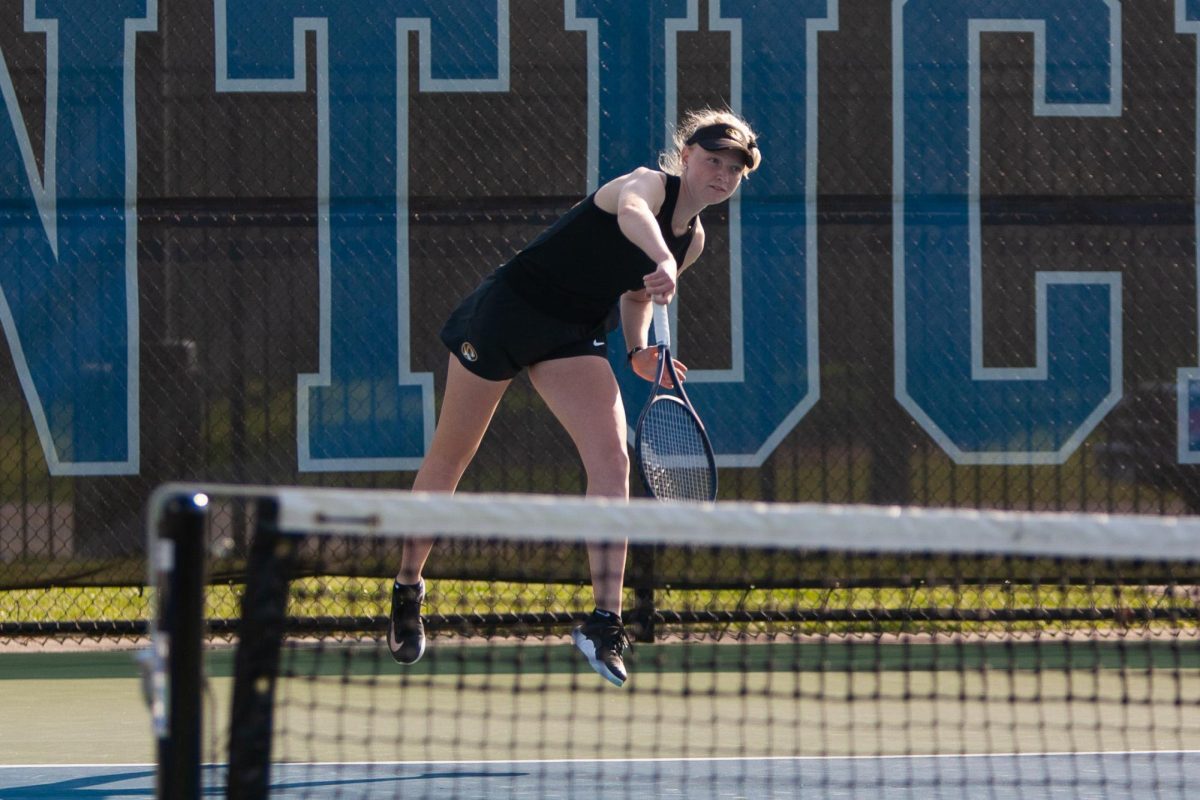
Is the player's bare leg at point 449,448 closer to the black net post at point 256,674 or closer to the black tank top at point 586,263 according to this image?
the black tank top at point 586,263

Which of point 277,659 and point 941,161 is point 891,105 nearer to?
point 941,161

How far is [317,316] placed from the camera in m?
5.84

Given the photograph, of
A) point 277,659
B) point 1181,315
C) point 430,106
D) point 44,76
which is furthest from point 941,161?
point 277,659

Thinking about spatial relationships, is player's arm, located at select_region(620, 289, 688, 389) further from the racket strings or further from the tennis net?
the tennis net

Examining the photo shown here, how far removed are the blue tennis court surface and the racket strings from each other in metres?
0.75

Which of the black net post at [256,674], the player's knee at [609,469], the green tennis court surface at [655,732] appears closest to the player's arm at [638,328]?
the player's knee at [609,469]

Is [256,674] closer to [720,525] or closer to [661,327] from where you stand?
[720,525]

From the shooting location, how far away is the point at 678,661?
18.6ft

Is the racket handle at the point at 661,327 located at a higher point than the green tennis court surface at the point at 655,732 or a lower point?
higher

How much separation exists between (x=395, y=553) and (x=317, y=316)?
822mm

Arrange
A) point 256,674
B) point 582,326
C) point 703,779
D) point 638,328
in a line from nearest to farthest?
point 256,674, point 703,779, point 582,326, point 638,328

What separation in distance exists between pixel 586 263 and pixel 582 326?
0.16 meters

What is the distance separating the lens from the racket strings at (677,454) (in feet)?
14.4

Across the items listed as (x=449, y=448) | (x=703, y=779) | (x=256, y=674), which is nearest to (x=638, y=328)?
(x=449, y=448)
